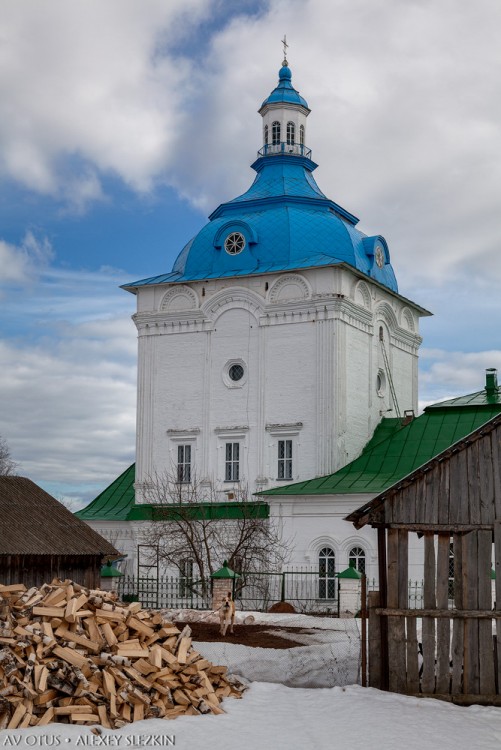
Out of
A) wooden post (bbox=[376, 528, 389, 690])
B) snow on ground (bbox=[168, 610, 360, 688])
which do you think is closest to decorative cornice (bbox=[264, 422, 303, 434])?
snow on ground (bbox=[168, 610, 360, 688])

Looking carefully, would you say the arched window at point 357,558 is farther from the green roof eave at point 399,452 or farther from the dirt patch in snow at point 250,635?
the dirt patch in snow at point 250,635

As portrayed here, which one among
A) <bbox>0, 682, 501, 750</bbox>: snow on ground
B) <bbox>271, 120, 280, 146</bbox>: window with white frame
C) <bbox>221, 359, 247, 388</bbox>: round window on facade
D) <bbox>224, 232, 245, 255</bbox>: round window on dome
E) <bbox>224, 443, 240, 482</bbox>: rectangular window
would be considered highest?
<bbox>271, 120, 280, 146</bbox>: window with white frame

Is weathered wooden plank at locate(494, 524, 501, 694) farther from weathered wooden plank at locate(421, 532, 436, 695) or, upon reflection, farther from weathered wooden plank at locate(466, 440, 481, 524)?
weathered wooden plank at locate(421, 532, 436, 695)

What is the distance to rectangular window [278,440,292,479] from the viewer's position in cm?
3272

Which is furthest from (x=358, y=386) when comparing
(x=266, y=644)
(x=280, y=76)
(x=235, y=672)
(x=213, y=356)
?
(x=235, y=672)

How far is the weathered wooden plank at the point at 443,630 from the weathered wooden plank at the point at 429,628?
0.08 meters

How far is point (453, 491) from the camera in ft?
44.2

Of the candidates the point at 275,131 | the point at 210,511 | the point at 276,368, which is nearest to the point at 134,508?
the point at 210,511

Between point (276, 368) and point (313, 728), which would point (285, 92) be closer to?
point (276, 368)

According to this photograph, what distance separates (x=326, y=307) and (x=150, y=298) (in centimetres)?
640

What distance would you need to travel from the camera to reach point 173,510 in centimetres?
3241

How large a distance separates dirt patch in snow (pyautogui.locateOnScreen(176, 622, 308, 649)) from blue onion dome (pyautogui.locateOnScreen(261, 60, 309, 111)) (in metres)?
23.1

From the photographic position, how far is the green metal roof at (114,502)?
3475 cm

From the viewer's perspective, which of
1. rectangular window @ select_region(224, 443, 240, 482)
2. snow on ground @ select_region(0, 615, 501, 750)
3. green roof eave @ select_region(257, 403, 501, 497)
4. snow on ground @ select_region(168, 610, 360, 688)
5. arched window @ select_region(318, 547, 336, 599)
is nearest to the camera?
snow on ground @ select_region(0, 615, 501, 750)
